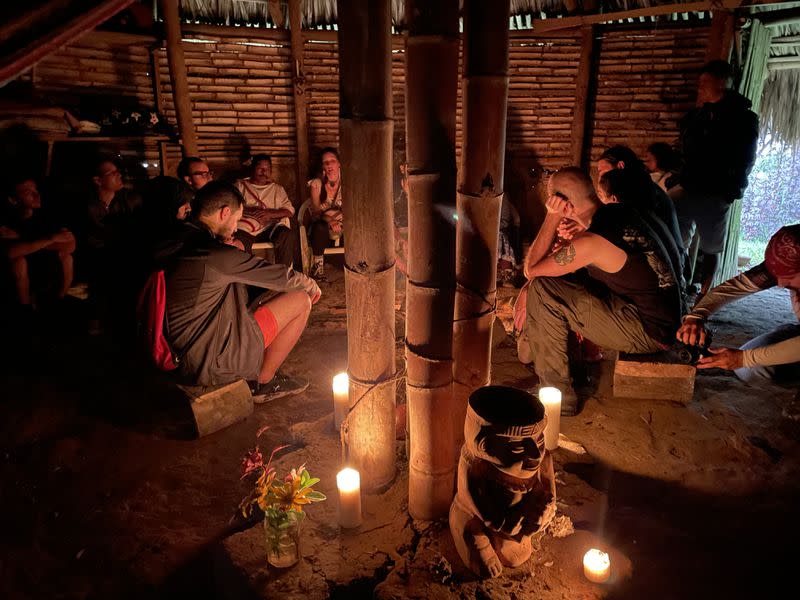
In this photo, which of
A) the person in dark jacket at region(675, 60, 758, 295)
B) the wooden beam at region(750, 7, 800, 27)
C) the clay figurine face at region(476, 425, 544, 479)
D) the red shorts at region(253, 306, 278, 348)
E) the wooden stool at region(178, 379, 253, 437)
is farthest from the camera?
the wooden beam at region(750, 7, 800, 27)

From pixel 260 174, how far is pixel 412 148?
551cm

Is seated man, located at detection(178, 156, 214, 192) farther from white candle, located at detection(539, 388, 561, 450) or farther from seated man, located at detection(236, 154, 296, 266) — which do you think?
white candle, located at detection(539, 388, 561, 450)

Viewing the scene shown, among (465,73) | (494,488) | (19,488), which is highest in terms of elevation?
(465,73)

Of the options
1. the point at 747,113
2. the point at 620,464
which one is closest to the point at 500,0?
the point at 620,464

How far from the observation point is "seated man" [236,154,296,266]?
7.36 m

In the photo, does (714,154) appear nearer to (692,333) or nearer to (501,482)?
(692,333)

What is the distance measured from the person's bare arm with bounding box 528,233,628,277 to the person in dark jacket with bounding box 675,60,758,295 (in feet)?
10.2

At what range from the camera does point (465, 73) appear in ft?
9.19

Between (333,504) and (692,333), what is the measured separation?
2958mm

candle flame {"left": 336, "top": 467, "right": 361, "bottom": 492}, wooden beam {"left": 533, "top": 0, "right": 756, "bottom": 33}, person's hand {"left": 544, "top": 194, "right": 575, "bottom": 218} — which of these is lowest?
candle flame {"left": 336, "top": 467, "right": 361, "bottom": 492}

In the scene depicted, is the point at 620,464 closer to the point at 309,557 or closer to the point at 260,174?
the point at 309,557

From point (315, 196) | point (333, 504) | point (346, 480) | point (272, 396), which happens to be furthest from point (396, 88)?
point (346, 480)

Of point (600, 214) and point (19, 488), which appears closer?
point (19, 488)

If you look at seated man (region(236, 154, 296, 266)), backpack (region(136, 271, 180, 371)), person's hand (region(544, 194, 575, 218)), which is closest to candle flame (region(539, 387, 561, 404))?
person's hand (region(544, 194, 575, 218))
